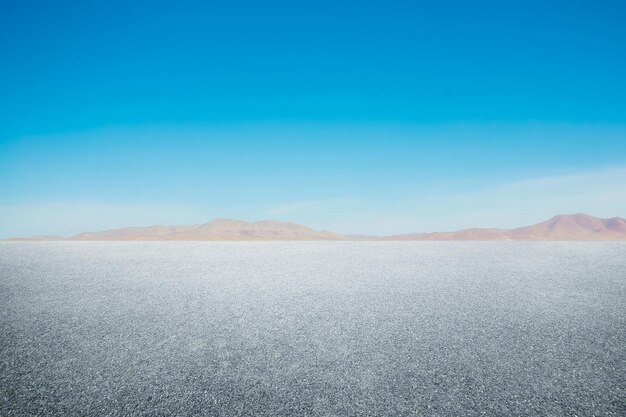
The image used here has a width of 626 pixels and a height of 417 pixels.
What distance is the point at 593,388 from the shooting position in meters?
3.12

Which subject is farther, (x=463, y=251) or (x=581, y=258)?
(x=463, y=251)

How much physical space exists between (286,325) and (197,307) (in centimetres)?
186

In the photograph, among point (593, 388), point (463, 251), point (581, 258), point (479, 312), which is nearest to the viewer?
point (593, 388)

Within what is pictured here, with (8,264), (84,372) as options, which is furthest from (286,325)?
(8,264)

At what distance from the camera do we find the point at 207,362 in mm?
3590

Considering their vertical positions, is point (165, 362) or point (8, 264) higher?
point (8, 264)

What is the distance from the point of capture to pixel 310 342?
4121mm

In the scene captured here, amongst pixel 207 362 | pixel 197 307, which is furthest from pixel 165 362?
pixel 197 307

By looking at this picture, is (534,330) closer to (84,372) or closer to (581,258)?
(84,372)

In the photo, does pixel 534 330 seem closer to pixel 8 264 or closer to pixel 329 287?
pixel 329 287

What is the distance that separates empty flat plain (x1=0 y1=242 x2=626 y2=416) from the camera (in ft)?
9.56

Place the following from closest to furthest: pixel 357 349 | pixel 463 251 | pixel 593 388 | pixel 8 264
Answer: pixel 593 388 → pixel 357 349 → pixel 8 264 → pixel 463 251

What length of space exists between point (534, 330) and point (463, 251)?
8365 mm

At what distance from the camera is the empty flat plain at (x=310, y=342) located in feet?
9.56
